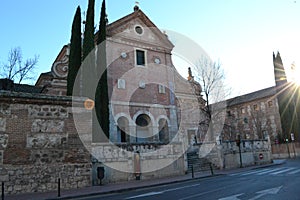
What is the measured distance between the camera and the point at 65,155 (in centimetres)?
1241

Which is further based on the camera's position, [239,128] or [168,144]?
[239,128]

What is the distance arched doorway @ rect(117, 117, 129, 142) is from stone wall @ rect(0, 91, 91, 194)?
10.0m

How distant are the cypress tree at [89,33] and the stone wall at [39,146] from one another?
8147 mm

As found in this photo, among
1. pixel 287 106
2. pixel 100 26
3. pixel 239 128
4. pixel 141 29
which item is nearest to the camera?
pixel 100 26

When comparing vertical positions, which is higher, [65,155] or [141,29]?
[141,29]

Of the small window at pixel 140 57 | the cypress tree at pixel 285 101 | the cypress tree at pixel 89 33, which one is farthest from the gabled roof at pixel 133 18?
the cypress tree at pixel 285 101

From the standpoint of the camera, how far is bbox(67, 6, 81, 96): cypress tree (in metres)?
19.3

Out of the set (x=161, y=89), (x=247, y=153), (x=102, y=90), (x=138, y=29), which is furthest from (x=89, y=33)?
(x=247, y=153)

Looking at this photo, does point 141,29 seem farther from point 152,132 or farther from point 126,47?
point 152,132

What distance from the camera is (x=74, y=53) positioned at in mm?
20500

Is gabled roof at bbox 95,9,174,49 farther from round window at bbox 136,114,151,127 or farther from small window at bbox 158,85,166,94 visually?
round window at bbox 136,114,151,127

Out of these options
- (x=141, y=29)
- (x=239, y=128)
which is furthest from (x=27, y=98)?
(x=239, y=128)

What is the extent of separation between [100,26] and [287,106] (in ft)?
102

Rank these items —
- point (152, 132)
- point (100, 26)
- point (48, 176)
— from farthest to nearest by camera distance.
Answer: point (152, 132)
point (100, 26)
point (48, 176)
